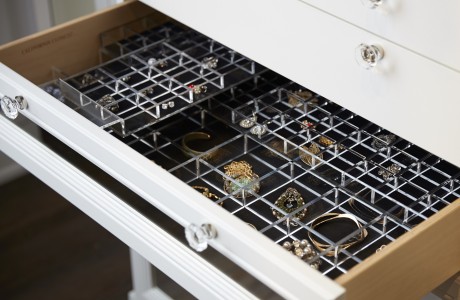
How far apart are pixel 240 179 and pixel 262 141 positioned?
87mm

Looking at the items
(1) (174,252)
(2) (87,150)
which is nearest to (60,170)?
Result: (2) (87,150)

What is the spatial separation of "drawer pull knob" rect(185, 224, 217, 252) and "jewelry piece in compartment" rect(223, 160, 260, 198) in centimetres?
18

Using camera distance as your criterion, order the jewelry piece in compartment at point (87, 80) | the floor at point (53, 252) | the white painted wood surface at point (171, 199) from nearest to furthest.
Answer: the white painted wood surface at point (171, 199)
the jewelry piece in compartment at point (87, 80)
the floor at point (53, 252)

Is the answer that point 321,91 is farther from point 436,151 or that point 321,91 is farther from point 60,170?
point 60,170

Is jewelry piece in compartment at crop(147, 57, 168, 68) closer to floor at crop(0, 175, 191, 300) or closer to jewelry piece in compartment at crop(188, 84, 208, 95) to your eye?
jewelry piece in compartment at crop(188, 84, 208, 95)

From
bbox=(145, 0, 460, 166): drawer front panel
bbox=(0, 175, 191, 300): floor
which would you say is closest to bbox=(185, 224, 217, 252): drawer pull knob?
bbox=(145, 0, 460, 166): drawer front panel

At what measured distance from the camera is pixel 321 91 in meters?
1.19

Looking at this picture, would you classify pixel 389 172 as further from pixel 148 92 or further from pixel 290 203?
pixel 148 92

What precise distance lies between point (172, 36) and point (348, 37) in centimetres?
47

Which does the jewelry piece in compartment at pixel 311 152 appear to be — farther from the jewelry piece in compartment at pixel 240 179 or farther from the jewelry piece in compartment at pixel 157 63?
the jewelry piece in compartment at pixel 157 63

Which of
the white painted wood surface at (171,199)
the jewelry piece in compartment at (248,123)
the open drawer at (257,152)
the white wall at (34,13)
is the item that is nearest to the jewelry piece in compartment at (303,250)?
the open drawer at (257,152)

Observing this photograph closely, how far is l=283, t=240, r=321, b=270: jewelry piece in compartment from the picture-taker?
107 cm

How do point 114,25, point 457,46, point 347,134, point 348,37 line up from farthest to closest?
1. point 114,25
2. point 347,134
3. point 348,37
4. point 457,46

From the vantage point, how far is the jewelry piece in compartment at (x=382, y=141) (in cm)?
125
